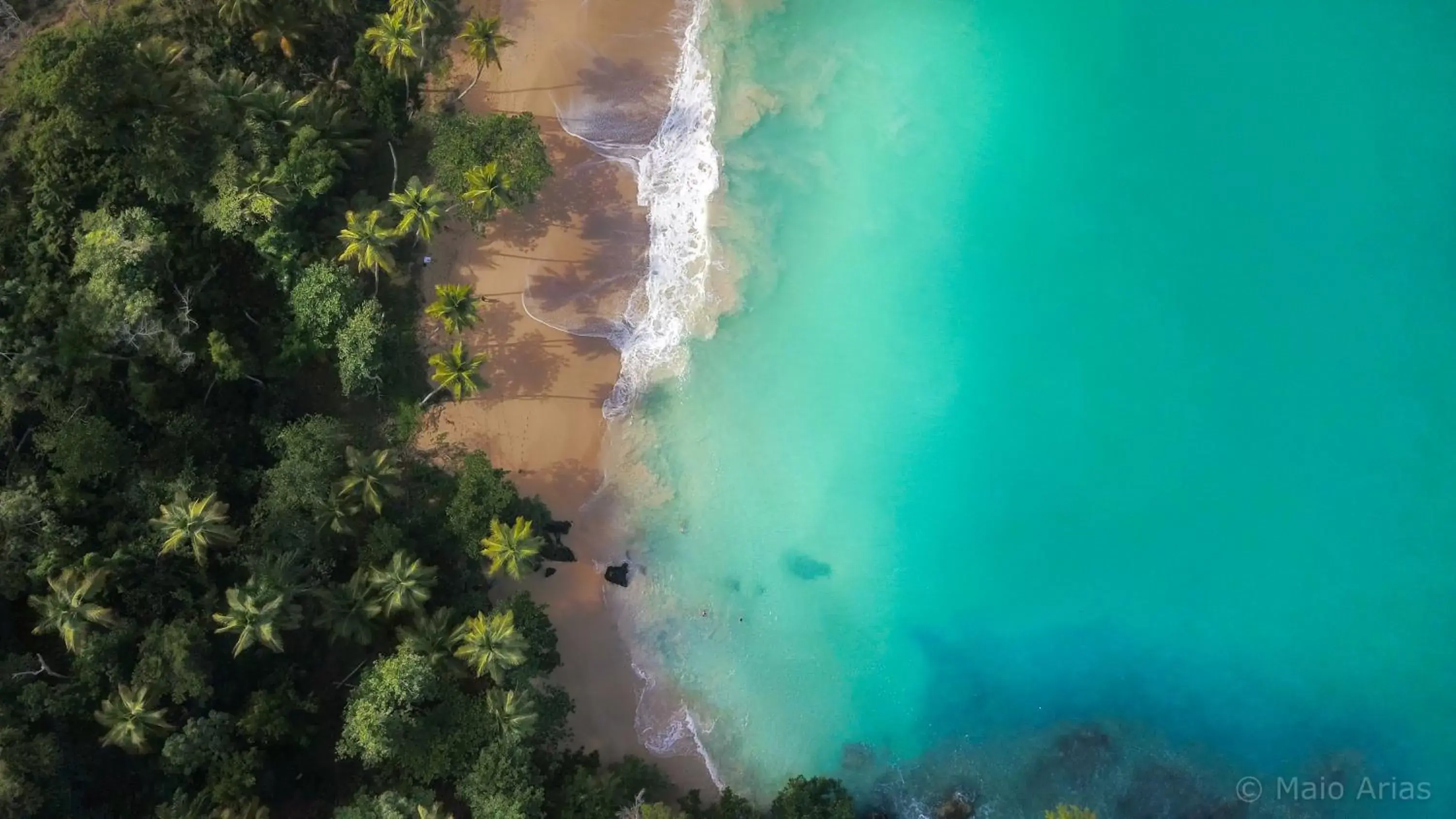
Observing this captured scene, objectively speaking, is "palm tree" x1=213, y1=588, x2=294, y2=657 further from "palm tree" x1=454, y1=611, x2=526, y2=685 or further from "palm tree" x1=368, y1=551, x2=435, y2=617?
Result: "palm tree" x1=454, y1=611, x2=526, y2=685

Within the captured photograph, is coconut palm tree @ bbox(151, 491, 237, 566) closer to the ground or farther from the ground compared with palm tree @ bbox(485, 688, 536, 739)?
farther from the ground

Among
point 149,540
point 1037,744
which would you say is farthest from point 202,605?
point 1037,744

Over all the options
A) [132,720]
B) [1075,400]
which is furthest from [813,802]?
[132,720]

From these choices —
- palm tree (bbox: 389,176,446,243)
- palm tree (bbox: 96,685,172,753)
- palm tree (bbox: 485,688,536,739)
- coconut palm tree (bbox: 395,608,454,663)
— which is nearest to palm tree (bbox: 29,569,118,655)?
palm tree (bbox: 96,685,172,753)

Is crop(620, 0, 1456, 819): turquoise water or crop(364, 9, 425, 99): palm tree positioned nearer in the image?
crop(364, 9, 425, 99): palm tree

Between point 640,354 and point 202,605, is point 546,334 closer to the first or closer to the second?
point 640,354

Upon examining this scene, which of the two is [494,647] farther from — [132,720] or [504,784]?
[132,720]

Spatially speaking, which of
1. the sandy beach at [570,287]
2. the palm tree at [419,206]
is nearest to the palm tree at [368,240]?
the palm tree at [419,206]
